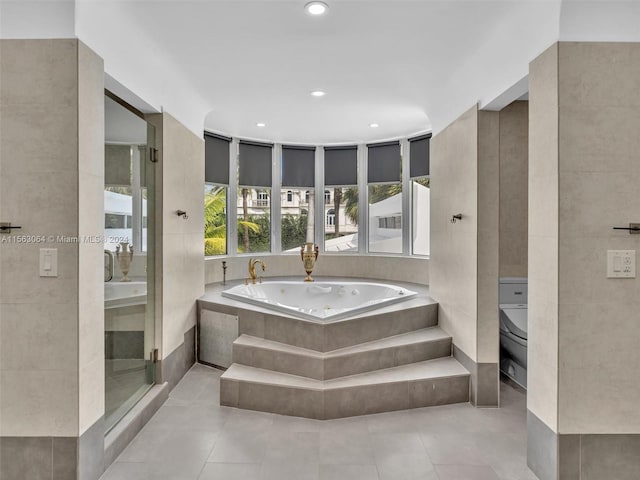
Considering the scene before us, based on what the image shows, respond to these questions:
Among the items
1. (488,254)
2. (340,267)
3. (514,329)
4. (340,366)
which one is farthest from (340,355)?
(340,267)

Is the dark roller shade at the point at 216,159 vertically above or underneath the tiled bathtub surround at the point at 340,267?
above

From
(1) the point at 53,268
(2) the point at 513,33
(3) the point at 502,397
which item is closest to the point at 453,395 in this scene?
(3) the point at 502,397

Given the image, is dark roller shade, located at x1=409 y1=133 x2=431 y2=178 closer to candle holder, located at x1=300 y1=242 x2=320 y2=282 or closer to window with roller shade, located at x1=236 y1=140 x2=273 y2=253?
candle holder, located at x1=300 y1=242 x2=320 y2=282

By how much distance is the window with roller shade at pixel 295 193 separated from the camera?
5.39 metres

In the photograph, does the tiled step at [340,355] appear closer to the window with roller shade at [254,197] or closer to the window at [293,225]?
the window with roller shade at [254,197]

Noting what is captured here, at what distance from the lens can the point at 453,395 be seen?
2.85 meters

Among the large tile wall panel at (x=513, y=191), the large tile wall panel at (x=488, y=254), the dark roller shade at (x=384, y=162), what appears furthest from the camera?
the dark roller shade at (x=384, y=162)

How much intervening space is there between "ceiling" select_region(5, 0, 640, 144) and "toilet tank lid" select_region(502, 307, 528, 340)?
1647 millimetres

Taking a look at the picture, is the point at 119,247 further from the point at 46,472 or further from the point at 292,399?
the point at 292,399

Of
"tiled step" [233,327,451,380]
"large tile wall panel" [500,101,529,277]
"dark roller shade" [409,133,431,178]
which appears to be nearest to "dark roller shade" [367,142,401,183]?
"dark roller shade" [409,133,431,178]

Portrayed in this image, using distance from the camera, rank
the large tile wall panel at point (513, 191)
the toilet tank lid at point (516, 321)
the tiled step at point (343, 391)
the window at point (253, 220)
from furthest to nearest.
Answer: the window at point (253, 220)
the large tile wall panel at point (513, 191)
the toilet tank lid at point (516, 321)
the tiled step at point (343, 391)

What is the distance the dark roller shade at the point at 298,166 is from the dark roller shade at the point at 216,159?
809 mm

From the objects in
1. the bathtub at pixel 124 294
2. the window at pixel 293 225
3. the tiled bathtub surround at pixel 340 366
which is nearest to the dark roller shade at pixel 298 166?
the window at pixel 293 225

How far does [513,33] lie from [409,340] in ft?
7.28
